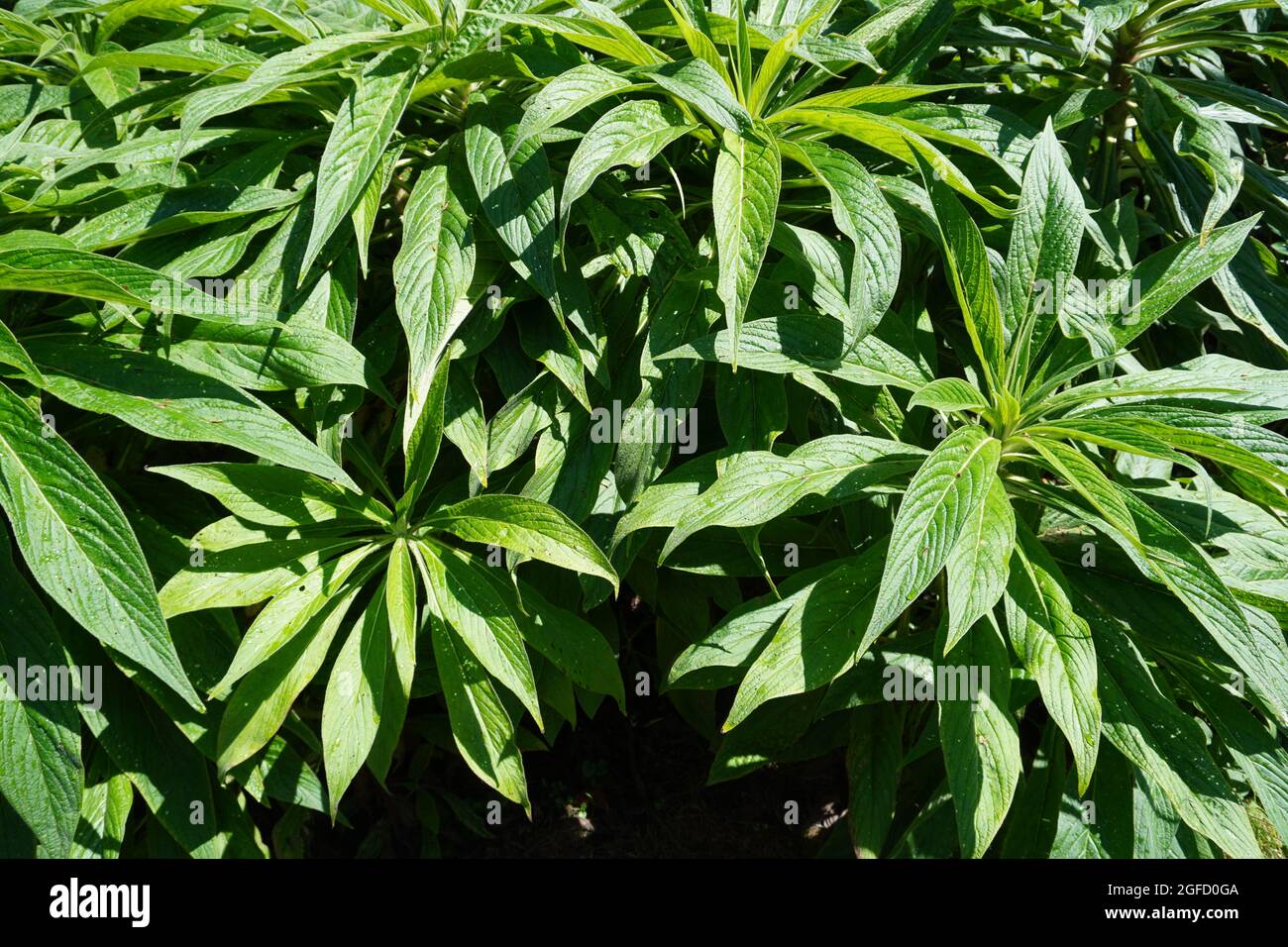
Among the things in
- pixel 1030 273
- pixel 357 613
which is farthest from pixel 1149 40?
pixel 357 613

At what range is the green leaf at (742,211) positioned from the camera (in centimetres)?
165

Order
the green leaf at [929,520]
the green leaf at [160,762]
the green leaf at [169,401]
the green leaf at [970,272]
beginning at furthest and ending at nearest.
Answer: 1. the green leaf at [160,762]
2. the green leaf at [970,272]
3. the green leaf at [169,401]
4. the green leaf at [929,520]

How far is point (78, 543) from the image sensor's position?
5.24 ft

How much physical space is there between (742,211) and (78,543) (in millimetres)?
1181

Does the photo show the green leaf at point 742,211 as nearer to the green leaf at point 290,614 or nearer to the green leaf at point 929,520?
the green leaf at point 929,520

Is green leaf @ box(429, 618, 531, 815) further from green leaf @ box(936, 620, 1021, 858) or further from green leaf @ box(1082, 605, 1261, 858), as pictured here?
→ green leaf @ box(1082, 605, 1261, 858)

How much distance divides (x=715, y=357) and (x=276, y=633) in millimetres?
893

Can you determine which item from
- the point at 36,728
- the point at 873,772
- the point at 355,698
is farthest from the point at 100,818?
the point at 873,772

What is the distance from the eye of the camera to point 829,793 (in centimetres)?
293

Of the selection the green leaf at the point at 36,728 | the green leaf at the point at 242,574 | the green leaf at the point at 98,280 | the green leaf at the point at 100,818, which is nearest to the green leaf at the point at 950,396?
the green leaf at the point at 242,574

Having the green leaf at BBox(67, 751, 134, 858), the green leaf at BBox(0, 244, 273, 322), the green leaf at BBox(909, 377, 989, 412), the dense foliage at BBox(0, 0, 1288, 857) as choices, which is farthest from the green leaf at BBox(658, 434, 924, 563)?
the green leaf at BBox(67, 751, 134, 858)

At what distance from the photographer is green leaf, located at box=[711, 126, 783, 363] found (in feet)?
5.40

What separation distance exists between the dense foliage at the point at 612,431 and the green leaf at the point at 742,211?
0.03ft
